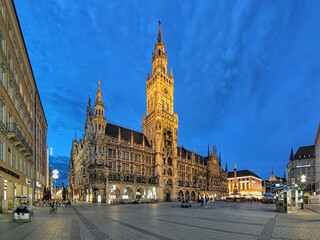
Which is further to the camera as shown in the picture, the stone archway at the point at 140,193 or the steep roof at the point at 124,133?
the steep roof at the point at 124,133

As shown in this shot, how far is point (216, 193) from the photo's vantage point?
110 metres

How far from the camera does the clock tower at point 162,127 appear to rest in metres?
77.9

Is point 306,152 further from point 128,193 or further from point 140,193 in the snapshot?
point 128,193

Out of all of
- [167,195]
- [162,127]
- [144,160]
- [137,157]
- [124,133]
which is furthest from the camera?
[162,127]

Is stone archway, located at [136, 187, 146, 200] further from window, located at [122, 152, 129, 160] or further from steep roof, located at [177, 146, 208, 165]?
steep roof, located at [177, 146, 208, 165]

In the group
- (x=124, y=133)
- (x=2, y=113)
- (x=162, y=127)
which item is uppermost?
(x=162, y=127)

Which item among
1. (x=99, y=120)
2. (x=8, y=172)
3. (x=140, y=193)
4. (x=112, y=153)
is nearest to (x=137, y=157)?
(x=112, y=153)

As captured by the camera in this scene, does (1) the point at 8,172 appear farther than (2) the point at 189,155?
No

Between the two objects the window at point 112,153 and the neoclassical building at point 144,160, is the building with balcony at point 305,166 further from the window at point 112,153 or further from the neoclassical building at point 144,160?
the window at point 112,153

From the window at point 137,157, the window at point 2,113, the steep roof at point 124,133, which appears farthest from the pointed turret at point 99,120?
the window at point 2,113

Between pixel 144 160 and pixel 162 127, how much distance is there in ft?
45.3

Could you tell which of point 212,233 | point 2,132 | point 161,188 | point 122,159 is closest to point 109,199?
point 122,159

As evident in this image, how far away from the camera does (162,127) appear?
268 feet

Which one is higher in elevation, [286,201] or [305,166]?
[286,201]
